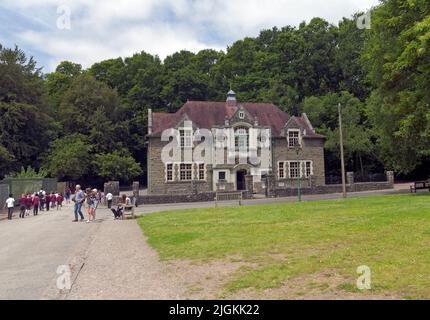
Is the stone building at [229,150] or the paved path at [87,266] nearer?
the paved path at [87,266]

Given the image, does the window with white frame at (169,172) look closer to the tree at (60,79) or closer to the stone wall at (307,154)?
the stone wall at (307,154)

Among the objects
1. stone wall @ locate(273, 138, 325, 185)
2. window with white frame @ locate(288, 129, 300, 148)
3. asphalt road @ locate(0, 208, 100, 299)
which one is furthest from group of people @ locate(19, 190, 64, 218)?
window with white frame @ locate(288, 129, 300, 148)

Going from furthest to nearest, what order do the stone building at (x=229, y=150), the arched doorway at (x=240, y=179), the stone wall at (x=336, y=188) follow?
the arched doorway at (x=240, y=179) → the stone building at (x=229, y=150) → the stone wall at (x=336, y=188)

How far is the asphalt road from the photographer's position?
8195mm

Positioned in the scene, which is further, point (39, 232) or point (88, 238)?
point (39, 232)

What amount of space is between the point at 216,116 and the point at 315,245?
4075cm

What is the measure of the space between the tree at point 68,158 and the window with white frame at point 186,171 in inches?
612

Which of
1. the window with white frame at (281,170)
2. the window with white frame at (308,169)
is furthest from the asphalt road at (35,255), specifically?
the window with white frame at (308,169)

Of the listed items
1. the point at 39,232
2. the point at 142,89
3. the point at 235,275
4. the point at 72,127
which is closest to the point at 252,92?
the point at 142,89

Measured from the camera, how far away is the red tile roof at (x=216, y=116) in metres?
49.3

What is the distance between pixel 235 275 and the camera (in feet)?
27.6

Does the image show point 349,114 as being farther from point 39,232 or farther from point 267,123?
point 39,232

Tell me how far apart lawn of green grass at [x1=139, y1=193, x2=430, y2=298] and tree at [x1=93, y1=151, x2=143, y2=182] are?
133ft

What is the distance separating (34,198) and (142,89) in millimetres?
44727
